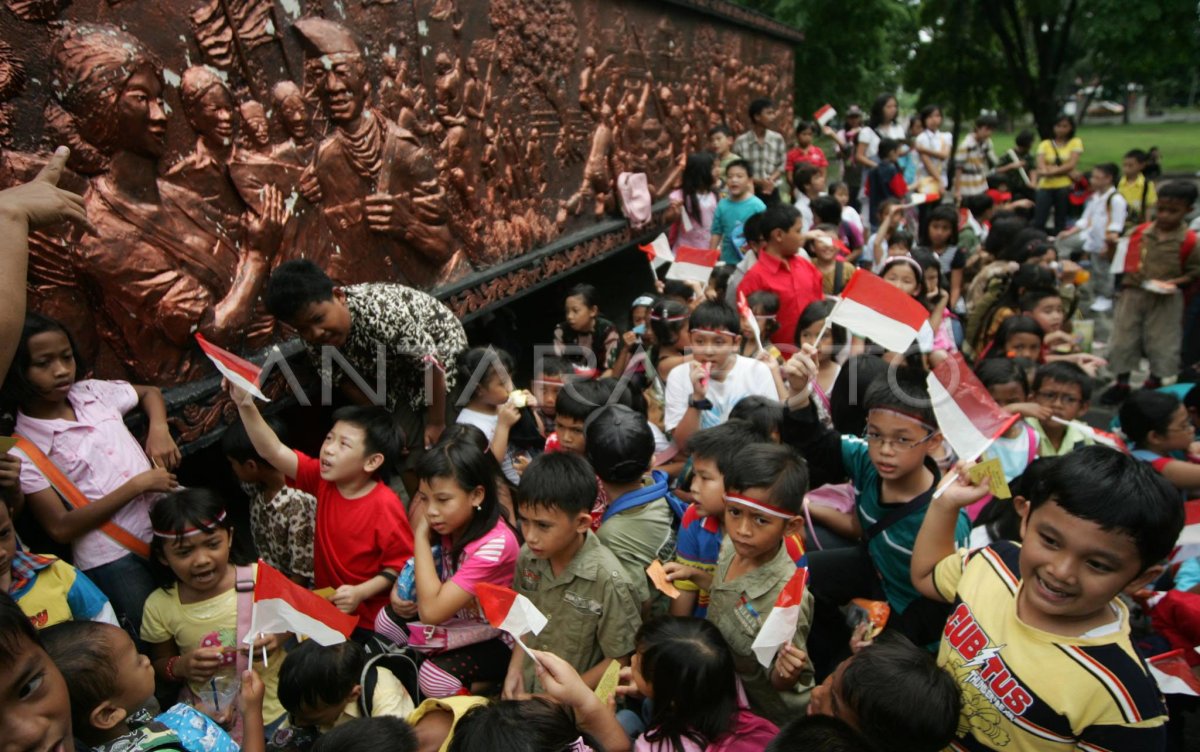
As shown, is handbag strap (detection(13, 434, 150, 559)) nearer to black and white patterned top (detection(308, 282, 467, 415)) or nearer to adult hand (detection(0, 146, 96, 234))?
adult hand (detection(0, 146, 96, 234))

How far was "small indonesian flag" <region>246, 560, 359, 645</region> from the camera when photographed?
2.12 m

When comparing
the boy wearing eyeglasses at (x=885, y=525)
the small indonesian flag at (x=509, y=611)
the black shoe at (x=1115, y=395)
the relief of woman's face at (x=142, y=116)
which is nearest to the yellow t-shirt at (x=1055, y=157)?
the black shoe at (x=1115, y=395)

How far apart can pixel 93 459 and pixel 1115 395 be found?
261 inches

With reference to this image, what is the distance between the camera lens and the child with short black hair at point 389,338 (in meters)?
3.33

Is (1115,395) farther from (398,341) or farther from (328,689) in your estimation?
(328,689)

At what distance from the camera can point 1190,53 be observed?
46.2 feet

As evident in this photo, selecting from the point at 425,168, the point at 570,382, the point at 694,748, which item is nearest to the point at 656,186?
the point at 425,168

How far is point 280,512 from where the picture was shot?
3.30 meters

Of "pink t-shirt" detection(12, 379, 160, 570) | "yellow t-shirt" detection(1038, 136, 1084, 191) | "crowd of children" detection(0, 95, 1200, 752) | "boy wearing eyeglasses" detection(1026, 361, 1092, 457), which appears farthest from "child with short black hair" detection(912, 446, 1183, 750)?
"yellow t-shirt" detection(1038, 136, 1084, 191)

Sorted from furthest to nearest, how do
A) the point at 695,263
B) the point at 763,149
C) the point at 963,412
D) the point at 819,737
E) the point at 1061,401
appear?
the point at 763,149, the point at 695,263, the point at 1061,401, the point at 963,412, the point at 819,737

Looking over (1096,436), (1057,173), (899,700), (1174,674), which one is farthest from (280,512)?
(1057,173)

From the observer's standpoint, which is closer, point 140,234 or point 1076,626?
point 1076,626

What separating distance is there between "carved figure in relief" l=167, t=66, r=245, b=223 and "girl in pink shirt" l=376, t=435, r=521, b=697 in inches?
69.1

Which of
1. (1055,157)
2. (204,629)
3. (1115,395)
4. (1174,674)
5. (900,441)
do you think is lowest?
(1115,395)
